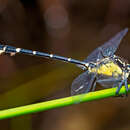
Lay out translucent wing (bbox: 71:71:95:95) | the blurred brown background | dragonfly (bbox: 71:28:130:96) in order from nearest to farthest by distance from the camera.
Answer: translucent wing (bbox: 71:71:95:95)
dragonfly (bbox: 71:28:130:96)
the blurred brown background

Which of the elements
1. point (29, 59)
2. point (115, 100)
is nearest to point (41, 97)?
point (29, 59)

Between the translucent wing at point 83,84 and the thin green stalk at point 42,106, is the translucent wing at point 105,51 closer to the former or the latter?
Result: the translucent wing at point 83,84

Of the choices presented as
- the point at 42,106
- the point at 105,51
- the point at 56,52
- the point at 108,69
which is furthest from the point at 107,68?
the point at 56,52

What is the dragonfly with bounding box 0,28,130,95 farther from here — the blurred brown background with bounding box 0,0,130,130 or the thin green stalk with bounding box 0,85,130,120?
the blurred brown background with bounding box 0,0,130,130

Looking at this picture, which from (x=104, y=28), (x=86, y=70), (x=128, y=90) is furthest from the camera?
(x=104, y=28)

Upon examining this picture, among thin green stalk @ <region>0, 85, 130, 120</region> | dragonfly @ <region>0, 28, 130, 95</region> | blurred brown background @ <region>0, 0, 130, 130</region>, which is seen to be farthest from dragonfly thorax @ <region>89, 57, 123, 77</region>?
blurred brown background @ <region>0, 0, 130, 130</region>

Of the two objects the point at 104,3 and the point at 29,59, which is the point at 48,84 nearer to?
the point at 29,59
